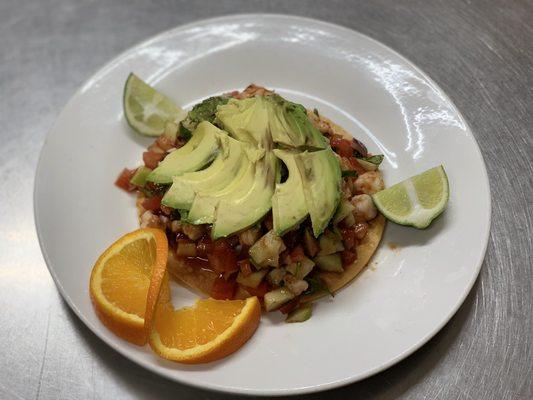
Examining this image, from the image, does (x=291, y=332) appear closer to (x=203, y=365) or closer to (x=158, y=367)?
(x=203, y=365)

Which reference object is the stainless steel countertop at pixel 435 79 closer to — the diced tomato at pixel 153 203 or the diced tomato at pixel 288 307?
the diced tomato at pixel 288 307

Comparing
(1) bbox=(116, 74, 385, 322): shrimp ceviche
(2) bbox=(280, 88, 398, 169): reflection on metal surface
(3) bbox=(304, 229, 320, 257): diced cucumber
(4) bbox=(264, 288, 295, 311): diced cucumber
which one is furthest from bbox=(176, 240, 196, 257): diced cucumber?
(2) bbox=(280, 88, 398, 169): reflection on metal surface

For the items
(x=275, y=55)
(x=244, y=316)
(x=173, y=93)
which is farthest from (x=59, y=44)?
(x=244, y=316)

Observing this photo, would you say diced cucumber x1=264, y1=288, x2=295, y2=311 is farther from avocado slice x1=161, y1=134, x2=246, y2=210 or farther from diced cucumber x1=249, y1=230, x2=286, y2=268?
avocado slice x1=161, y1=134, x2=246, y2=210

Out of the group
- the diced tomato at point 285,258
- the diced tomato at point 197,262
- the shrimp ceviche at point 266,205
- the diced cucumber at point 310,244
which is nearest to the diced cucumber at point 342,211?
the shrimp ceviche at point 266,205

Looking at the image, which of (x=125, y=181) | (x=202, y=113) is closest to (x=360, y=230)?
(x=202, y=113)

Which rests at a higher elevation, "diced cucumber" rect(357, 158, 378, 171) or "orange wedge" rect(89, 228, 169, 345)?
"diced cucumber" rect(357, 158, 378, 171)

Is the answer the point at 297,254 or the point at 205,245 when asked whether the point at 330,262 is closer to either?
the point at 297,254
